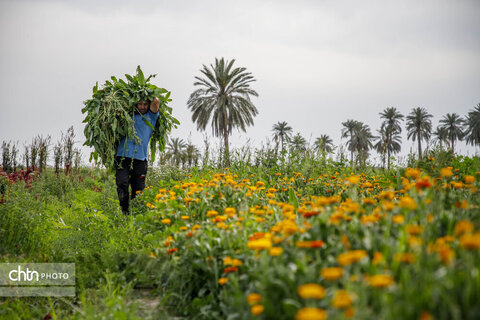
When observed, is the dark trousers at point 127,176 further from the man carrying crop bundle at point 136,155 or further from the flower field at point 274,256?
the flower field at point 274,256

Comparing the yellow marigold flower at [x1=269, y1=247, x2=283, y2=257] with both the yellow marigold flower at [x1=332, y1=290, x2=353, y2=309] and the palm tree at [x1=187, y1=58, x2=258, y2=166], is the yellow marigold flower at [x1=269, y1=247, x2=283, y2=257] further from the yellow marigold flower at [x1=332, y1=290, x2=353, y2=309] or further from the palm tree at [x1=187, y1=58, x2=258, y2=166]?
the palm tree at [x1=187, y1=58, x2=258, y2=166]

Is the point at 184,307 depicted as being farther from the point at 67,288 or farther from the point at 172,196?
the point at 172,196

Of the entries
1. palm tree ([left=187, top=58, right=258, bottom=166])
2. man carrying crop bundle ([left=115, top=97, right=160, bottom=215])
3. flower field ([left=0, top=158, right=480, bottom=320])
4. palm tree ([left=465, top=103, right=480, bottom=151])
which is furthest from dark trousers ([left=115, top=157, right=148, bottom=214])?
palm tree ([left=465, top=103, right=480, bottom=151])

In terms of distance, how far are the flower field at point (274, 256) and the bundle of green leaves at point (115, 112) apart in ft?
4.19

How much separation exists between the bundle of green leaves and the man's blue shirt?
9 centimetres

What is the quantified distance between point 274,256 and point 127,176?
4.26 metres

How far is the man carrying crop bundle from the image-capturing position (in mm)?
5594

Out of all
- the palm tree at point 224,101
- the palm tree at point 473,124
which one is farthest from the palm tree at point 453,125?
the palm tree at point 224,101

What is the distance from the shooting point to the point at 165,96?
20.2 ft

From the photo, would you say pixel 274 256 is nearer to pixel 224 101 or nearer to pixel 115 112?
pixel 115 112

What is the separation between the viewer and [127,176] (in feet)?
18.6

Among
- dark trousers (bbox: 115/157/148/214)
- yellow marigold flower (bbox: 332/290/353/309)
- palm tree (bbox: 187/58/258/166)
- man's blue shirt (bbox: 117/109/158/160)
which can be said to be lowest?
yellow marigold flower (bbox: 332/290/353/309)

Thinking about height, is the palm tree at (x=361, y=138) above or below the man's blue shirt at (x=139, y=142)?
above

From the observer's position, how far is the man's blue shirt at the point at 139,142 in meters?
5.62
